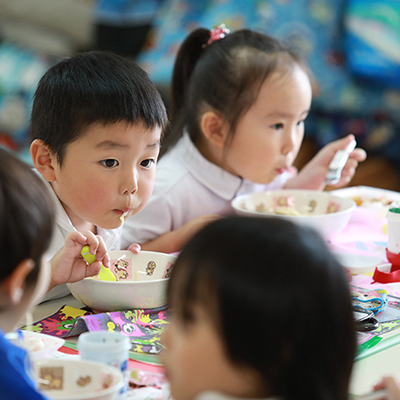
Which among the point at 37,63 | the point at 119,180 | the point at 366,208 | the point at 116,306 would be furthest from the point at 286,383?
the point at 37,63

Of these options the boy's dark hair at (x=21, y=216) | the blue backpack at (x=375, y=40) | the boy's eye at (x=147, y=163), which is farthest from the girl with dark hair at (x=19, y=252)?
the blue backpack at (x=375, y=40)

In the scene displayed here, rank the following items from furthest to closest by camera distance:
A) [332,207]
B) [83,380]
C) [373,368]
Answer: [332,207]
[373,368]
[83,380]

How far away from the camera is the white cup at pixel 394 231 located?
1.04 meters

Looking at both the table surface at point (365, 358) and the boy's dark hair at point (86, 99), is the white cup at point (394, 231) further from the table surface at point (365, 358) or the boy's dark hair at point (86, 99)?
the boy's dark hair at point (86, 99)

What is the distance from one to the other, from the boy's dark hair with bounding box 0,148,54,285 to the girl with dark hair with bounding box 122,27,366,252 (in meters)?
0.76

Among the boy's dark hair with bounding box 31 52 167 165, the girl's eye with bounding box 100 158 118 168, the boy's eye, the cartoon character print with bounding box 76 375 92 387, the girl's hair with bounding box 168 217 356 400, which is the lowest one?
the cartoon character print with bounding box 76 375 92 387

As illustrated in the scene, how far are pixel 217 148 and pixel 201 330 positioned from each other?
1040 mm

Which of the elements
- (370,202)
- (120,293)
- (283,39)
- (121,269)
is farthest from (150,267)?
(283,39)

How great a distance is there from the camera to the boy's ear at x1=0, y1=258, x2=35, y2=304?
49 cm

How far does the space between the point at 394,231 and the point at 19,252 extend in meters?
0.78

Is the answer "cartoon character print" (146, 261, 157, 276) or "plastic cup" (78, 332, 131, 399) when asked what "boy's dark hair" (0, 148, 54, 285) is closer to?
A: "plastic cup" (78, 332, 131, 399)

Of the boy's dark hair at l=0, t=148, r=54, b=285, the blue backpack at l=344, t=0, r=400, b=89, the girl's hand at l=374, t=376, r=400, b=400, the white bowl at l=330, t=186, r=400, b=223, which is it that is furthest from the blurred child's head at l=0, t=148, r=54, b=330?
the blue backpack at l=344, t=0, r=400, b=89

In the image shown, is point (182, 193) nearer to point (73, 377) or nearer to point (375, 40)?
point (73, 377)

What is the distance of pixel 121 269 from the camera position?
927 millimetres
